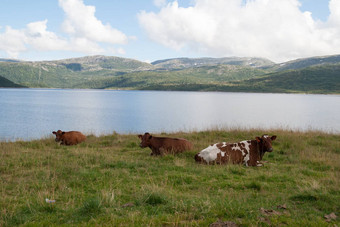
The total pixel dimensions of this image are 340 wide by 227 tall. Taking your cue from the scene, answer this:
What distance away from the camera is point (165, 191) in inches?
290

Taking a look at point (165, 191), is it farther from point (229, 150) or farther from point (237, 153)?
point (237, 153)

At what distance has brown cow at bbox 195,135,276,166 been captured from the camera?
11.8m

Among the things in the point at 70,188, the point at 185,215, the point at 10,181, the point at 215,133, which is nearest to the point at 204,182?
the point at 185,215

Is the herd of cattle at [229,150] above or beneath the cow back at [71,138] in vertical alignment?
above

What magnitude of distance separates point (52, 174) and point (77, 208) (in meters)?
3.96

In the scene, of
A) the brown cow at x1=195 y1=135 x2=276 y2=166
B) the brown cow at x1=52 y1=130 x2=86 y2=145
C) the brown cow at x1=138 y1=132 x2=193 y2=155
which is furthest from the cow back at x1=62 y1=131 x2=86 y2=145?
the brown cow at x1=195 y1=135 x2=276 y2=166

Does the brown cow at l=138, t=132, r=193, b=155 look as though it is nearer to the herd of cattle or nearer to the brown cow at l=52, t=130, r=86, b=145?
the herd of cattle

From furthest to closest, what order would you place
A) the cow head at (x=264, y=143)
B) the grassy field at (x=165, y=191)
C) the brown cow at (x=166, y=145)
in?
1. the brown cow at (x=166, y=145)
2. the cow head at (x=264, y=143)
3. the grassy field at (x=165, y=191)

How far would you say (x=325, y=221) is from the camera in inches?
215

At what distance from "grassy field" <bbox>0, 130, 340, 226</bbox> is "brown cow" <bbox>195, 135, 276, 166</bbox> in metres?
0.59

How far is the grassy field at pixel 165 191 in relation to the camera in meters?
5.58

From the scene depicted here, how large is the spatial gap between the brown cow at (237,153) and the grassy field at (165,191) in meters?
0.59

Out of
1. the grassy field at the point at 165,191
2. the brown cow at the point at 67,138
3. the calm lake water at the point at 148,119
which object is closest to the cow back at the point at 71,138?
the brown cow at the point at 67,138

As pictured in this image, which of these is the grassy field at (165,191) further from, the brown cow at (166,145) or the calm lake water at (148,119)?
the calm lake water at (148,119)
